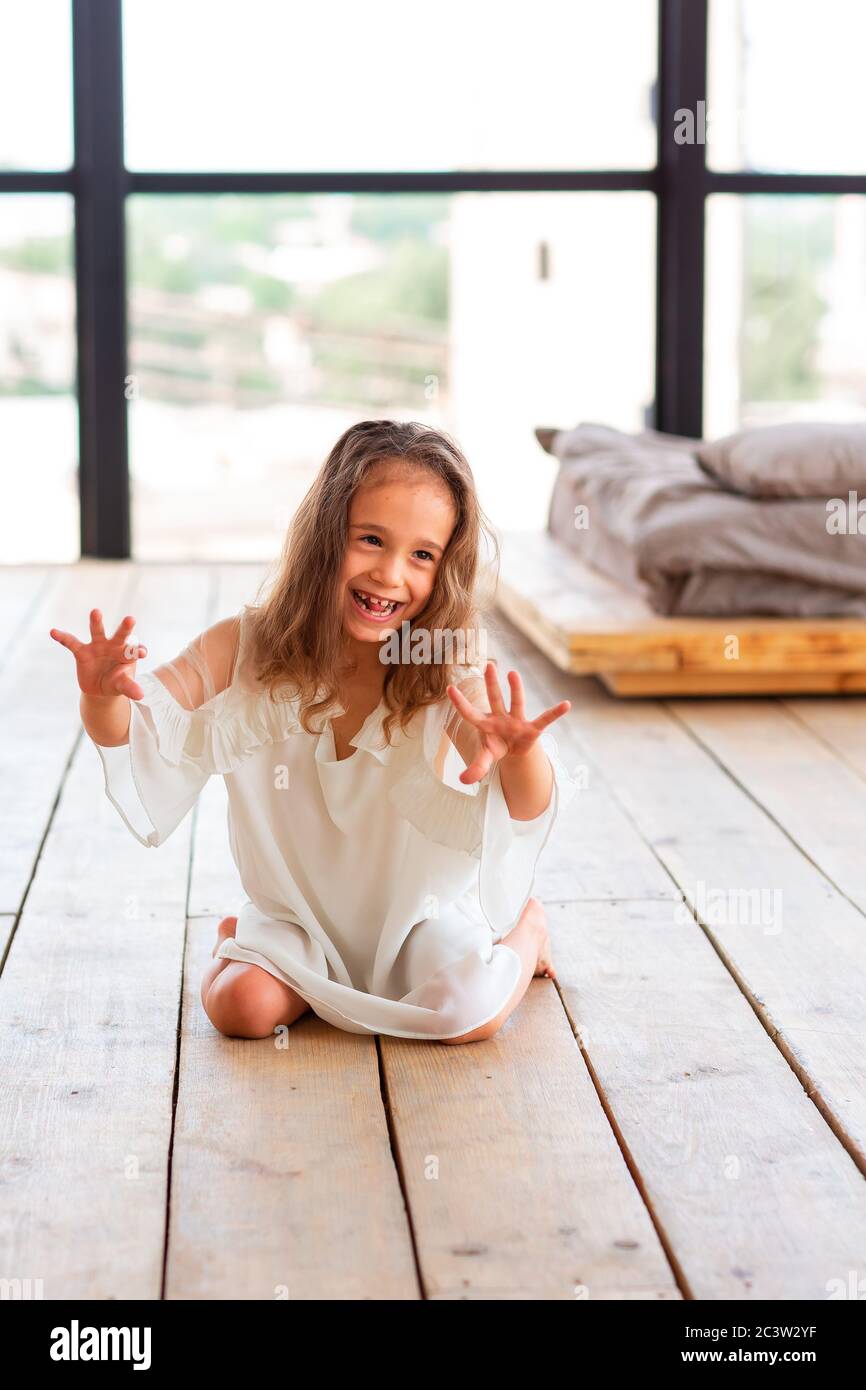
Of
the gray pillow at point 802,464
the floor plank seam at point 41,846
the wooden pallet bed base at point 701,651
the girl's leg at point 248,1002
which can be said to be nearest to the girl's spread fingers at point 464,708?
the girl's leg at point 248,1002

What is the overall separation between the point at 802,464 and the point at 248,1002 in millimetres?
1960

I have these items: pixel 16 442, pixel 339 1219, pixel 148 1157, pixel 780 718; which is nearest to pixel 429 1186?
pixel 339 1219

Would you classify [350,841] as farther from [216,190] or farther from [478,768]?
[216,190]

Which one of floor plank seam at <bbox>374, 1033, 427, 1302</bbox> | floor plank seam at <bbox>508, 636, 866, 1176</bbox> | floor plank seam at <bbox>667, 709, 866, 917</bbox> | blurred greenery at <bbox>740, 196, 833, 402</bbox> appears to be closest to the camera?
floor plank seam at <bbox>374, 1033, 427, 1302</bbox>

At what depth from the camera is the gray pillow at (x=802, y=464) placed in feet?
10.5

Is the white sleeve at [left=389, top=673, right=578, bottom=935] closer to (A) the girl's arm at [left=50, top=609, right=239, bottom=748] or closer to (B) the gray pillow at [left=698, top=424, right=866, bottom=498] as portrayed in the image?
(A) the girl's arm at [left=50, top=609, right=239, bottom=748]

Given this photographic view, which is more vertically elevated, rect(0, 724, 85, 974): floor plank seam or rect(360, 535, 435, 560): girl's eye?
rect(360, 535, 435, 560): girl's eye

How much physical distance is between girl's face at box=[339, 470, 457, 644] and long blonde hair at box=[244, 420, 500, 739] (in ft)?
0.04

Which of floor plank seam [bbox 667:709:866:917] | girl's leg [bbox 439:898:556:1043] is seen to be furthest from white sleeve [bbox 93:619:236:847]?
floor plank seam [bbox 667:709:866:917]

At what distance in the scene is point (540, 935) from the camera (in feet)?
5.98

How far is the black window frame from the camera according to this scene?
14.4 ft

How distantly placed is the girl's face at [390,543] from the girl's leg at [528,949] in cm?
39

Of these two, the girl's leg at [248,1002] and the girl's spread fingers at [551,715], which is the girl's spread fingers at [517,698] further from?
the girl's leg at [248,1002]
